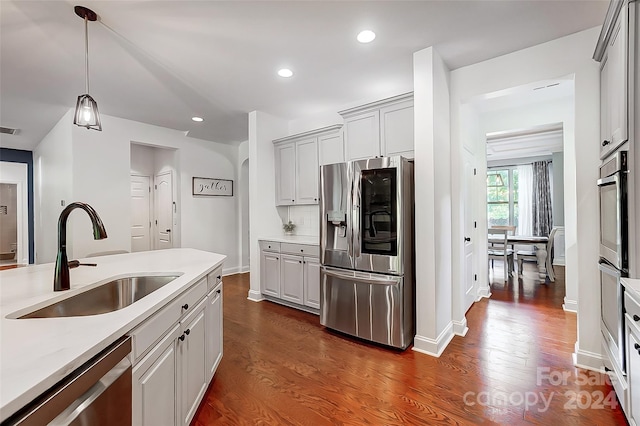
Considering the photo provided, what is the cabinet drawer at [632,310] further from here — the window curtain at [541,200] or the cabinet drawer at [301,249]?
the window curtain at [541,200]

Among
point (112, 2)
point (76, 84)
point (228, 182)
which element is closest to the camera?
point (112, 2)

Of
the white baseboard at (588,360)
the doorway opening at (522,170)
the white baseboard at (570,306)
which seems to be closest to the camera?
the white baseboard at (588,360)

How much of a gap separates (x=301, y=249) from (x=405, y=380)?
1854mm

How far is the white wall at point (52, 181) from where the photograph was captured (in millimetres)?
4078

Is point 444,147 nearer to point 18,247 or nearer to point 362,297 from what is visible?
point 362,297

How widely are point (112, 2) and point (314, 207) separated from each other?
3056 millimetres

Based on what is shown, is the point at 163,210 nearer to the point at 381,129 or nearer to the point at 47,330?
the point at 381,129

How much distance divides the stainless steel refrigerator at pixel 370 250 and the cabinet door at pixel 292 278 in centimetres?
62

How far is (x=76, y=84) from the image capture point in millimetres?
3186

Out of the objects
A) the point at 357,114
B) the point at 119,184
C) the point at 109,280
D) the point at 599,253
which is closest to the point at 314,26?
the point at 357,114

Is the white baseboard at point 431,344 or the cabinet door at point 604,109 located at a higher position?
the cabinet door at point 604,109

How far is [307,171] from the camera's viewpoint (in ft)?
13.4

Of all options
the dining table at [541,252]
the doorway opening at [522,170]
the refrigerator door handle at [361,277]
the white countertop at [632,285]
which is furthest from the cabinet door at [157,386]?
the dining table at [541,252]

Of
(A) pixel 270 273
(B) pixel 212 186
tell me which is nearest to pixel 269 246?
(A) pixel 270 273
